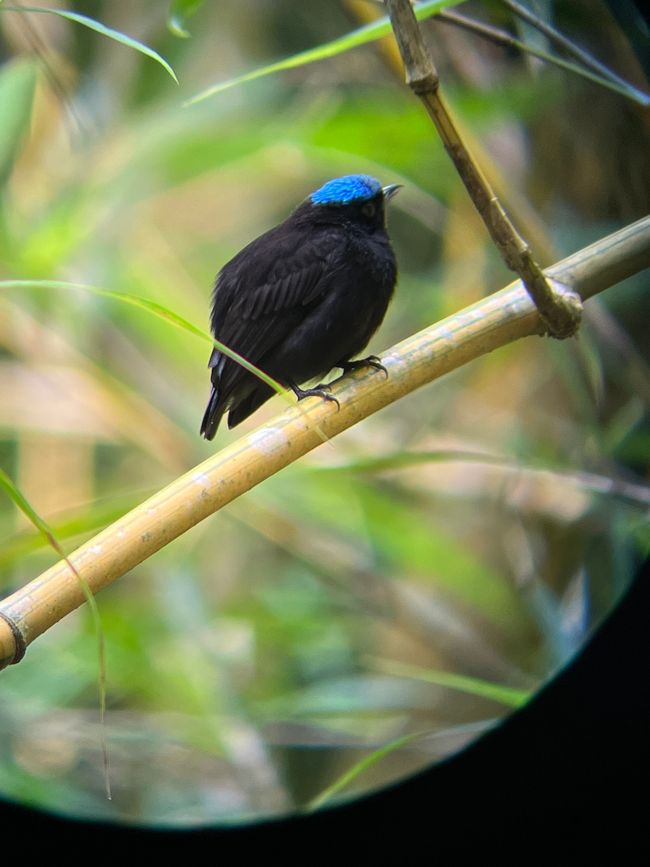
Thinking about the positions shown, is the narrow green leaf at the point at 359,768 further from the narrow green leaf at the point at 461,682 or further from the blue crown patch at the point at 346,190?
the blue crown patch at the point at 346,190

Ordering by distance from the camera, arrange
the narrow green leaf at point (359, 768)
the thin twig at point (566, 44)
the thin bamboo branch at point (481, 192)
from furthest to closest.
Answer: the narrow green leaf at point (359, 768), the thin twig at point (566, 44), the thin bamboo branch at point (481, 192)

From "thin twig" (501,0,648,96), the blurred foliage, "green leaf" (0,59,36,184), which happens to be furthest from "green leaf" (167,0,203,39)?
"thin twig" (501,0,648,96)

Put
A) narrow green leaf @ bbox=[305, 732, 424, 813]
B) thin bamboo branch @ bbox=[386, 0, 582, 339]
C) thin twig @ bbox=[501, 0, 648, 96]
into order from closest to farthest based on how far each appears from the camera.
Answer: thin bamboo branch @ bbox=[386, 0, 582, 339]
thin twig @ bbox=[501, 0, 648, 96]
narrow green leaf @ bbox=[305, 732, 424, 813]

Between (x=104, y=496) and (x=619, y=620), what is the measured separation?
53 centimetres

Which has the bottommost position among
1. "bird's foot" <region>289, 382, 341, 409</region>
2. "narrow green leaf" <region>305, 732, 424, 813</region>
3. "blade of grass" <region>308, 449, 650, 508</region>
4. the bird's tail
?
"narrow green leaf" <region>305, 732, 424, 813</region>

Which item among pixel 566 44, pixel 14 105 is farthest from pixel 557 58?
pixel 14 105

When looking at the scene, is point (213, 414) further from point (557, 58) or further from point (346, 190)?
point (557, 58)

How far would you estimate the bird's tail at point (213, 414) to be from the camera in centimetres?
72

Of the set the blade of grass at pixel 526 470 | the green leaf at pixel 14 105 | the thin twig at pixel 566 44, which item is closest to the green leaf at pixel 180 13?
the green leaf at pixel 14 105

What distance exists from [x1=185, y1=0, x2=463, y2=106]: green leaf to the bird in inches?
4.2

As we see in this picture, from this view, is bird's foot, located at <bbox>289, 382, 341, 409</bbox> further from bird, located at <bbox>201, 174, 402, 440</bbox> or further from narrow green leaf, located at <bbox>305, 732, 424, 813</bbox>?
narrow green leaf, located at <bbox>305, 732, 424, 813</bbox>

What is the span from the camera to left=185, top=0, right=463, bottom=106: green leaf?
671 mm

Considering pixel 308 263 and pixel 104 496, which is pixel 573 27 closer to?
pixel 308 263

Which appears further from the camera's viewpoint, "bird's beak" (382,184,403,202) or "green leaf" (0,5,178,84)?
"bird's beak" (382,184,403,202)
